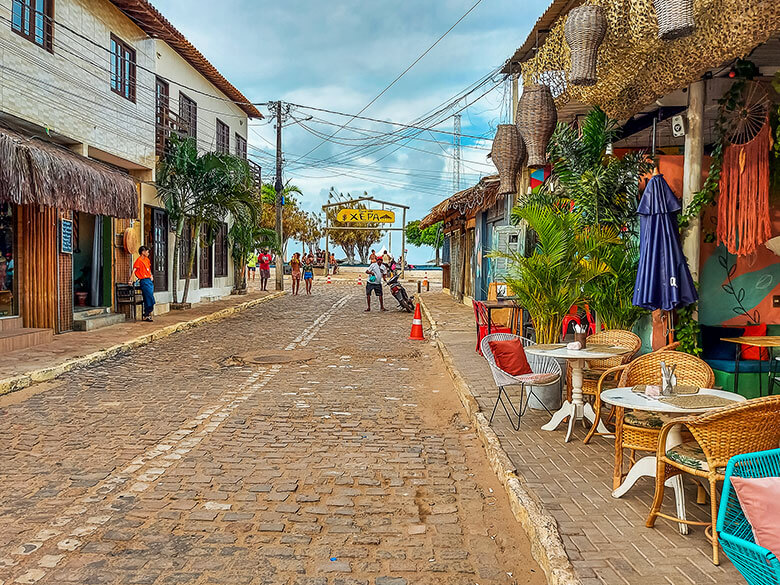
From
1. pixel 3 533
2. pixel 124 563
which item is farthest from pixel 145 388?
pixel 124 563

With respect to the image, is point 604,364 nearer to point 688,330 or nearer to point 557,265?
point 688,330

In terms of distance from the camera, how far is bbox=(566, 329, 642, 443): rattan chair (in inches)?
251

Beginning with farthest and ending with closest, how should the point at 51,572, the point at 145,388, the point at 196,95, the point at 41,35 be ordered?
the point at 196,95 < the point at 41,35 < the point at 145,388 < the point at 51,572

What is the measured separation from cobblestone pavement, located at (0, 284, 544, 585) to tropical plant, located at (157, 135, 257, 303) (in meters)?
9.44

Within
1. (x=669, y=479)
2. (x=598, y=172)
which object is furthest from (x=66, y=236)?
(x=669, y=479)

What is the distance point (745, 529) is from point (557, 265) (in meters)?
4.80

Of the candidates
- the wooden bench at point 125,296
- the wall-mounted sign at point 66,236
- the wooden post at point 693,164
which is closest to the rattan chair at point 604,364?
the wooden post at point 693,164

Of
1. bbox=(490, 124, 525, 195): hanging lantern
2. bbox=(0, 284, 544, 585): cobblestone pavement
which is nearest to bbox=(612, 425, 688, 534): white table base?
bbox=(0, 284, 544, 585): cobblestone pavement

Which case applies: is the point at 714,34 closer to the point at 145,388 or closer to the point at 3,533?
the point at 3,533

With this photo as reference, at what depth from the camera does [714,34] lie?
5.20m

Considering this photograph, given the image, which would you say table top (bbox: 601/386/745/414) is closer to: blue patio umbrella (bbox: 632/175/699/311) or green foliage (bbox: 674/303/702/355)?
blue patio umbrella (bbox: 632/175/699/311)

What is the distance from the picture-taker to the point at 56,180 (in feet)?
36.0

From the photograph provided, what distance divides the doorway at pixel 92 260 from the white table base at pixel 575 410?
1281 centimetres

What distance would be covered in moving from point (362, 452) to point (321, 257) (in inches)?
2056
